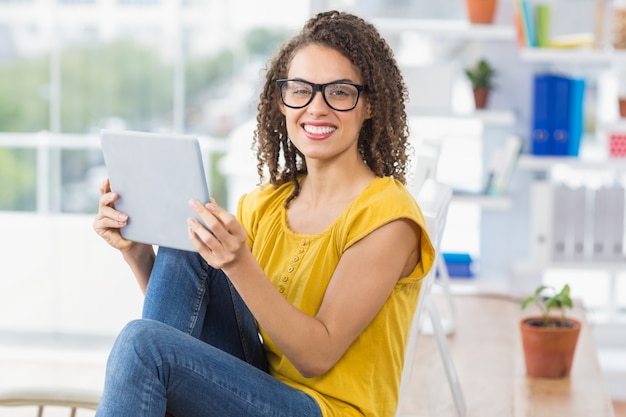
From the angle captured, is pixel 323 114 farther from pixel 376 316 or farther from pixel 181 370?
pixel 181 370

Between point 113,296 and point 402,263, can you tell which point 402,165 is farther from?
point 113,296

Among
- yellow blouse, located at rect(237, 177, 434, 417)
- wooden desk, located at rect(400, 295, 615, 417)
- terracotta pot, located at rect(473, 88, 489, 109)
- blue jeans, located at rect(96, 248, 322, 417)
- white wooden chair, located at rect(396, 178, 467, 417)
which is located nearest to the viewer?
blue jeans, located at rect(96, 248, 322, 417)

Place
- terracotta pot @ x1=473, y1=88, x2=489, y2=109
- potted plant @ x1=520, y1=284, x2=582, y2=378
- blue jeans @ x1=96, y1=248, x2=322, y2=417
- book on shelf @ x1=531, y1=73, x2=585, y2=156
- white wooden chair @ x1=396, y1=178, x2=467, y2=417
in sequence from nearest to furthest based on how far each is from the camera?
blue jeans @ x1=96, y1=248, x2=322, y2=417 → white wooden chair @ x1=396, y1=178, x2=467, y2=417 → potted plant @ x1=520, y1=284, x2=582, y2=378 → book on shelf @ x1=531, y1=73, x2=585, y2=156 → terracotta pot @ x1=473, y1=88, x2=489, y2=109

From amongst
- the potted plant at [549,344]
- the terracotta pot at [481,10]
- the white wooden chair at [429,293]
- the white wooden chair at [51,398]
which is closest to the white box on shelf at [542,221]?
the terracotta pot at [481,10]

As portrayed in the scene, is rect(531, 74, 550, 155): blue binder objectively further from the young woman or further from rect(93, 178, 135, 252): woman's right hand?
rect(93, 178, 135, 252): woman's right hand

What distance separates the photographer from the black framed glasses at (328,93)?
1900 millimetres

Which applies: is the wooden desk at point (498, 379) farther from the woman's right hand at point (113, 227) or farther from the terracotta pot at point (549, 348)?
the woman's right hand at point (113, 227)

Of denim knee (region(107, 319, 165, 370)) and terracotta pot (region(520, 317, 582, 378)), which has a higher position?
denim knee (region(107, 319, 165, 370))

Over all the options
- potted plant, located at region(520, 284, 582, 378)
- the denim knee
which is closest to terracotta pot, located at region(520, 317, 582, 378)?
potted plant, located at region(520, 284, 582, 378)

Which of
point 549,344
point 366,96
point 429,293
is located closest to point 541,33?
point 549,344

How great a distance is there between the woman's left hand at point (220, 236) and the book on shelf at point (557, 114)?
89.3 inches

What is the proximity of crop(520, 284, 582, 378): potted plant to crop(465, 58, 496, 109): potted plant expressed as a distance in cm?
116

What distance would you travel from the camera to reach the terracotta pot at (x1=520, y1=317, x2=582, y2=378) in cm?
281

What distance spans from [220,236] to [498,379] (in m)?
1.46
